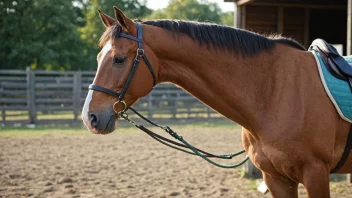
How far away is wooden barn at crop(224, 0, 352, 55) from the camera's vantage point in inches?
245

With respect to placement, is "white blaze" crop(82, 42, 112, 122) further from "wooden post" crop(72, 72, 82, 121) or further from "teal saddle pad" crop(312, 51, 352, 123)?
"wooden post" crop(72, 72, 82, 121)

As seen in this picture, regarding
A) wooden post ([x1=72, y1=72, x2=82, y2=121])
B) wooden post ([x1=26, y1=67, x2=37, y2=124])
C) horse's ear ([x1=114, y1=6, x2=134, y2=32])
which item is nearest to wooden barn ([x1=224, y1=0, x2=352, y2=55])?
horse's ear ([x1=114, y1=6, x2=134, y2=32])

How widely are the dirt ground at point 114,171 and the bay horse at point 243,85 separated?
244 centimetres

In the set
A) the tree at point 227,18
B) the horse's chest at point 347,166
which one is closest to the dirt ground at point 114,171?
the horse's chest at point 347,166

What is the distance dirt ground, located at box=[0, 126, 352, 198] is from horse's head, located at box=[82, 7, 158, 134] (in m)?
2.64

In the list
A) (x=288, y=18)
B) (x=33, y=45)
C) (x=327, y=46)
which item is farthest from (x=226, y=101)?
(x=33, y=45)

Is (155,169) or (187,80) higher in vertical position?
(187,80)

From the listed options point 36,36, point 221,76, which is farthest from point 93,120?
point 36,36

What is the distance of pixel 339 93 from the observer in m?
2.67

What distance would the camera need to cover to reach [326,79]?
2.70 meters

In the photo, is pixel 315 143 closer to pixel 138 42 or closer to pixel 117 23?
pixel 138 42

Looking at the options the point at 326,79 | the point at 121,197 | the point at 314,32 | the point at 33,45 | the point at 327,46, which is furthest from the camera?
the point at 33,45

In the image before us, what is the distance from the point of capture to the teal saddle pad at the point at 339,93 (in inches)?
104

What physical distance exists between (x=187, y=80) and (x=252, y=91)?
19.0 inches
